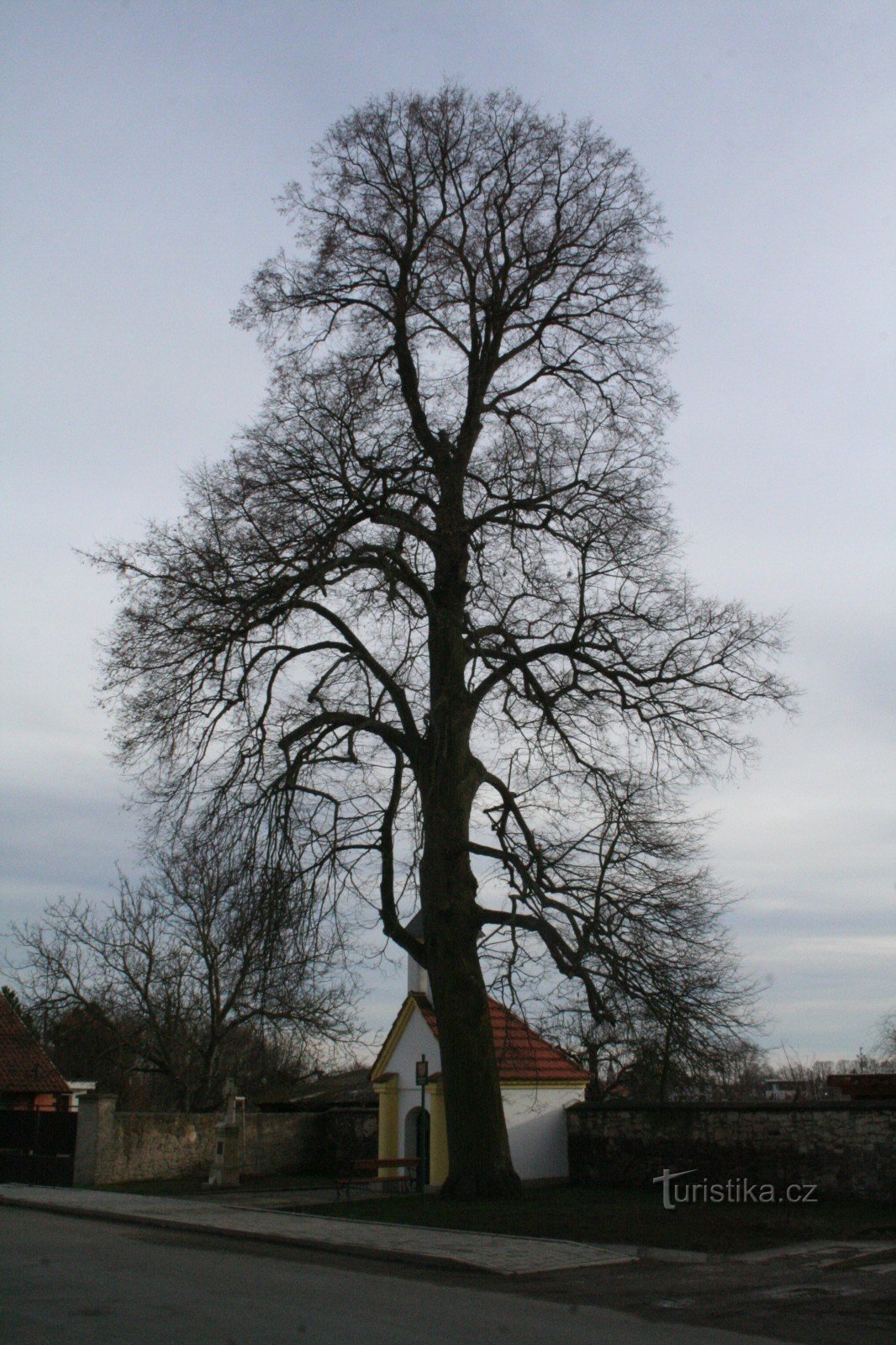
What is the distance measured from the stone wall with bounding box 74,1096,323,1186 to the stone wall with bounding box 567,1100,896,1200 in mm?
8671

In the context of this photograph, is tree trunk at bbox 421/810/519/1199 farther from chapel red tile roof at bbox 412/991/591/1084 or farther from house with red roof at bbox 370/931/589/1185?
chapel red tile roof at bbox 412/991/591/1084

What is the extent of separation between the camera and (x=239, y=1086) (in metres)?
43.5

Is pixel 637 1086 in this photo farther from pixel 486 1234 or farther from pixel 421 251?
pixel 421 251

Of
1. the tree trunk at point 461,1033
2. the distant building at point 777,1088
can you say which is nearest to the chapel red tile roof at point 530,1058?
the tree trunk at point 461,1033

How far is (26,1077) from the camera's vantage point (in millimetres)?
33844

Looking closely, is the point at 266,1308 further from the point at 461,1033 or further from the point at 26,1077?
the point at 26,1077

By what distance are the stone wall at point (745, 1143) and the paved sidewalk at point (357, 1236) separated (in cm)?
688

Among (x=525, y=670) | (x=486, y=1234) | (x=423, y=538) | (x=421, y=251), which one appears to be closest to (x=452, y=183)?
(x=421, y=251)

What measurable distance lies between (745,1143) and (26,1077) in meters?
23.1

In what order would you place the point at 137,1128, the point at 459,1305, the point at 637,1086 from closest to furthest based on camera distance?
the point at 459,1305, the point at 637,1086, the point at 137,1128

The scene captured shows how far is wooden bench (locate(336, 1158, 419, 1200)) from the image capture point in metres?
20.8

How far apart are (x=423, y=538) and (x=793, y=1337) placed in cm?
1166

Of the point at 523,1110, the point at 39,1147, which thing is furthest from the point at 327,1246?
the point at 39,1147

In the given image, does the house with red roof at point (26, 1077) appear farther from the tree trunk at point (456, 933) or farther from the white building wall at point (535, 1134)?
the tree trunk at point (456, 933)
